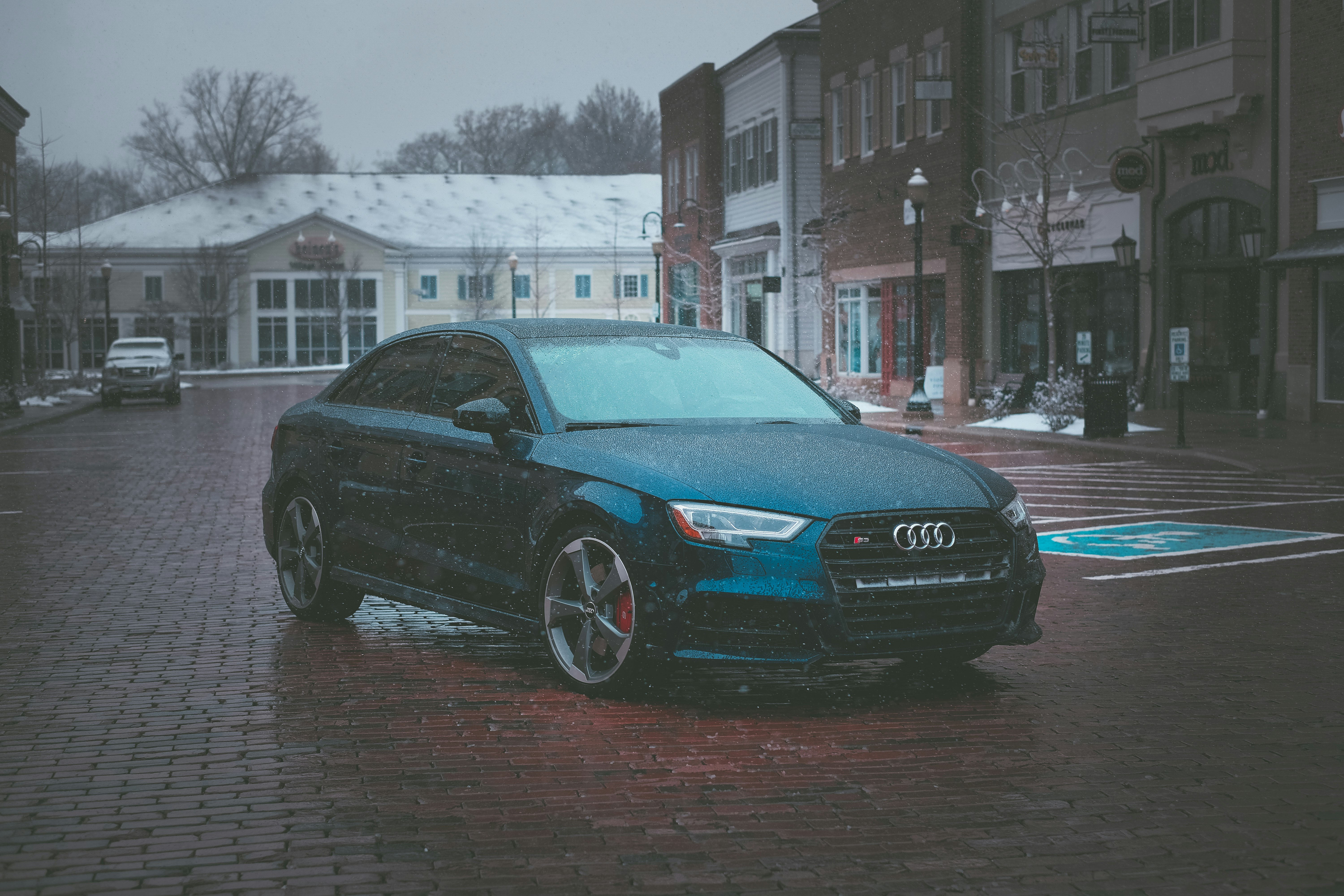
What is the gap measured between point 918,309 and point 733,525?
23.8 meters

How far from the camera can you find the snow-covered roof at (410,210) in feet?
268

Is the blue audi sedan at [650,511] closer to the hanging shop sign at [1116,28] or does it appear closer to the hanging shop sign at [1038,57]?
the hanging shop sign at [1116,28]

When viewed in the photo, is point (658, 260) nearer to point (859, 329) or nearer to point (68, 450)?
point (859, 329)

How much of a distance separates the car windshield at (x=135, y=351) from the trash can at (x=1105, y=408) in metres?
27.1

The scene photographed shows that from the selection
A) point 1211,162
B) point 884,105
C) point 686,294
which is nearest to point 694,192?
point 686,294

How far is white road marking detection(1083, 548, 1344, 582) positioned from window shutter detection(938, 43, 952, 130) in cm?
2453

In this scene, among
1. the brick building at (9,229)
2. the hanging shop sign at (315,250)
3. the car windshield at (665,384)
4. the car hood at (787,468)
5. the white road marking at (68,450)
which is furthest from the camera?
the hanging shop sign at (315,250)

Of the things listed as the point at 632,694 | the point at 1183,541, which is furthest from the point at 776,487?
the point at 1183,541

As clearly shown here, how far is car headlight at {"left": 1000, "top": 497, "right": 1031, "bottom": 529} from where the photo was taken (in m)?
6.64

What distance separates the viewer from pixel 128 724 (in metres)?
6.31

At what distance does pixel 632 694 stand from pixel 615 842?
186 cm

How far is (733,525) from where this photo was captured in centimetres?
616

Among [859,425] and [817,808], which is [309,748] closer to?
[817,808]

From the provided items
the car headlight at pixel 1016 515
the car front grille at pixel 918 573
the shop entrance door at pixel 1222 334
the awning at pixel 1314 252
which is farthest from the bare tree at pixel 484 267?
the car front grille at pixel 918 573
